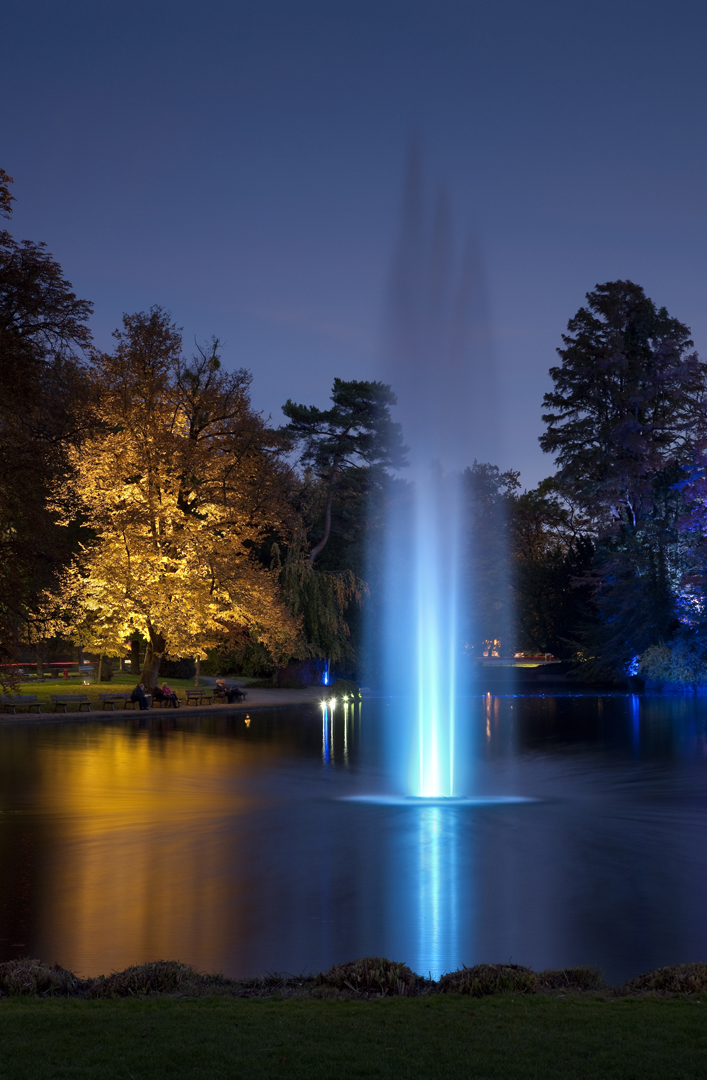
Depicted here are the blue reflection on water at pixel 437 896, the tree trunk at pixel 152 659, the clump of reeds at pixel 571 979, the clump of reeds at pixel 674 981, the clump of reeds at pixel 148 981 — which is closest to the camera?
the clump of reeds at pixel 674 981

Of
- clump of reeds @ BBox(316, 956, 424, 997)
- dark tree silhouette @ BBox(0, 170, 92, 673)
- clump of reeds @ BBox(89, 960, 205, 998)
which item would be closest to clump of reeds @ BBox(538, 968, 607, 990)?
clump of reeds @ BBox(316, 956, 424, 997)

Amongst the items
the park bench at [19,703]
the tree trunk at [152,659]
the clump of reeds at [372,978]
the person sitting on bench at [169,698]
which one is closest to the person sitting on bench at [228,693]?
the tree trunk at [152,659]

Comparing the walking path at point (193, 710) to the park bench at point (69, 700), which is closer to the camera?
the walking path at point (193, 710)

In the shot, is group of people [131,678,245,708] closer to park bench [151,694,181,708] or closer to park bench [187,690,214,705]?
park bench [151,694,181,708]

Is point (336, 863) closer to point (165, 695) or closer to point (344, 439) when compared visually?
point (165, 695)

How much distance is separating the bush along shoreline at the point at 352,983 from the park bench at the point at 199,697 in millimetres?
34249

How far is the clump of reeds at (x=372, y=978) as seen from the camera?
277 inches

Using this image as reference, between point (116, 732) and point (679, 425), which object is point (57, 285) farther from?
point (679, 425)

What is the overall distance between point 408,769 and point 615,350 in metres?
47.1

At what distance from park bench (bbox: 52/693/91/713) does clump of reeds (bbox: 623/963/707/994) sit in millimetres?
29999

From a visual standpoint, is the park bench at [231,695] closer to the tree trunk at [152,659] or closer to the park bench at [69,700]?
the tree trunk at [152,659]

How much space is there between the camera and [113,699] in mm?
38719

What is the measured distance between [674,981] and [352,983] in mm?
2218

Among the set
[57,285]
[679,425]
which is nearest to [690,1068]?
[57,285]
